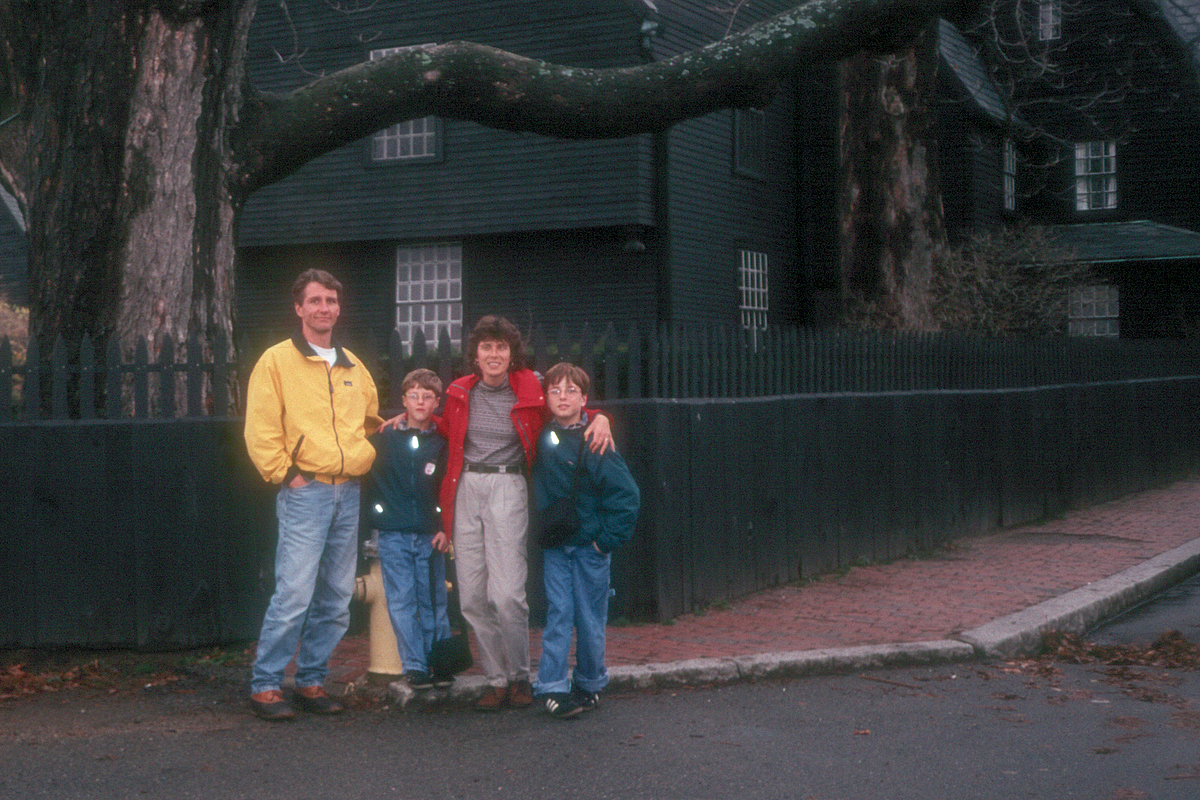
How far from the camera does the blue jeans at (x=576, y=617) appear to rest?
6223mm

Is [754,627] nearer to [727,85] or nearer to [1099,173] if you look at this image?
[727,85]

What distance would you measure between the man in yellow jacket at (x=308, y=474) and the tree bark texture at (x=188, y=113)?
209cm

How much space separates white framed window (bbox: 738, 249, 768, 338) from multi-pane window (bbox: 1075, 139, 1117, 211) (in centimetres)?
870

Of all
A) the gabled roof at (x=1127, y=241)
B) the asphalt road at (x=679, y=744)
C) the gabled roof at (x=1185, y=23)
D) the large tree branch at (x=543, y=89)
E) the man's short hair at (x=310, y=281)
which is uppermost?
the gabled roof at (x=1185, y=23)

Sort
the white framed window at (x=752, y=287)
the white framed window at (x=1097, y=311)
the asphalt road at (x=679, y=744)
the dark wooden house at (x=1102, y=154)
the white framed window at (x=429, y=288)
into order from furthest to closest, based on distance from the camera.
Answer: the white framed window at (x=1097, y=311)
the dark wooden house at (x=1102, y=154)
the white framed window at (x=752, y=287)
the white framed window at (x=429, y=288)
the asphalt road at (x=679, y=744)

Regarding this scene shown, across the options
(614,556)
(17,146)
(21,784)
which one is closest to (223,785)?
(21,784)

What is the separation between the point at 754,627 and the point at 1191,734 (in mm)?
2786

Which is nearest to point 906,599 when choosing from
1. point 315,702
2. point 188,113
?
point 315,702

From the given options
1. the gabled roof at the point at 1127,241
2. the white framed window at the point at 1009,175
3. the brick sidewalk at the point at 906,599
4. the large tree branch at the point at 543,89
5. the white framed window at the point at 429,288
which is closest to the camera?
the brick sidewalk at the point at 906,599

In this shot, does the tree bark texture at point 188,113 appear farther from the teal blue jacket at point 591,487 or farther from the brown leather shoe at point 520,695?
the brown leather shoe at point 520,695

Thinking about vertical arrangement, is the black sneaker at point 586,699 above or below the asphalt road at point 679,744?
above

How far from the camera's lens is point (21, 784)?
5148 mm

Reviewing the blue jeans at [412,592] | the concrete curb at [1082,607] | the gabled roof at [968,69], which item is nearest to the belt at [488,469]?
the blue jeans at [412,592]

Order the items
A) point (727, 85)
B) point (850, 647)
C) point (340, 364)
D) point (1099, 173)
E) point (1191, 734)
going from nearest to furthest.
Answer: point (1191, 734) → point (340, 364) → point (850, 647) → point (727, 85) → point (1099, 173)
